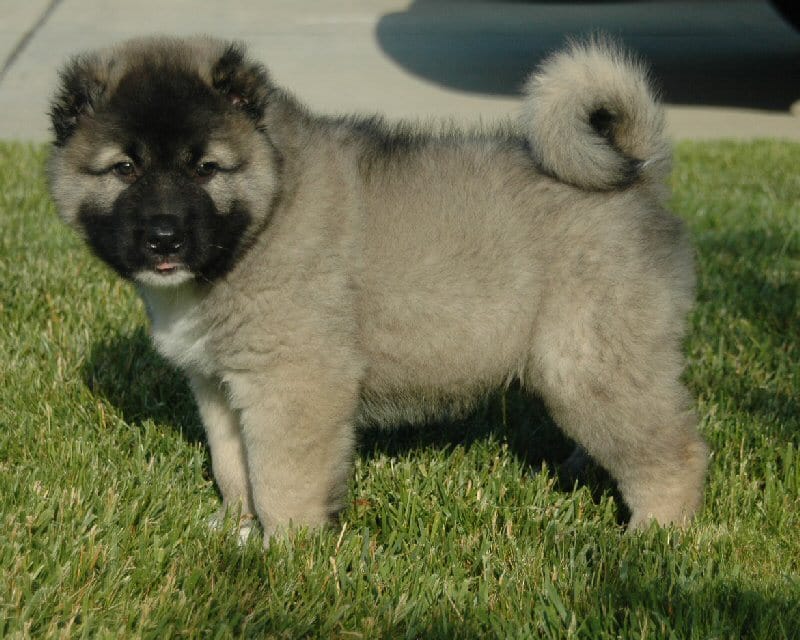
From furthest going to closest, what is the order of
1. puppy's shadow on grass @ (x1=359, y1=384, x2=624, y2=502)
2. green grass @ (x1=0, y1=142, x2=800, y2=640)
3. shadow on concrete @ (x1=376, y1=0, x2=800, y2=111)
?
1. shadow on concrete @ (x1=376, y1=0, x2=800, y2=111)
2. puppy's shadow on grass @ (x1=359, y1=384, x2=624, y2=502)
3. green grass @ (x1=0, y1=142, x2=800, y2=640)

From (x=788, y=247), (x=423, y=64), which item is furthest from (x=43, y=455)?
(x=423, y=64)

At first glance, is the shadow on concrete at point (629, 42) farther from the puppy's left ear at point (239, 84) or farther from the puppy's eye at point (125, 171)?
the puppy's eye at point (125, 171)

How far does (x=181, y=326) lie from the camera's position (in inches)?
116

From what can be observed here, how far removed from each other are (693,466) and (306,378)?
1153 mm

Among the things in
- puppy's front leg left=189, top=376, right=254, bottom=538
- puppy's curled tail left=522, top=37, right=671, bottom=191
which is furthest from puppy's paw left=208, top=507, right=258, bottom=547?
puppy's curled tail left=522, top=37, right=671, bottom=191

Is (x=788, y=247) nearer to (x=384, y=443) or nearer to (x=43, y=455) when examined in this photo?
(x=384, y=443)

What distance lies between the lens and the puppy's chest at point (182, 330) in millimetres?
2916

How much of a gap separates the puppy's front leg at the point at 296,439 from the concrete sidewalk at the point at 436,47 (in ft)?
22.2

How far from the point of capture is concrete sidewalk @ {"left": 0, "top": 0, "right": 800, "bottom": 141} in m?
10.7

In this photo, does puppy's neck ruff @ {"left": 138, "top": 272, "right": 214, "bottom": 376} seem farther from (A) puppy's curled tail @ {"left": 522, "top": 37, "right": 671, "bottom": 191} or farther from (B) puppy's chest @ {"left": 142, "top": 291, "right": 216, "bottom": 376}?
(A) puppy's curled tail @ {"left": 522, "top": 37, "right": 671, "bottom": 191}

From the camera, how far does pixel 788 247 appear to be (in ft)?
18.6

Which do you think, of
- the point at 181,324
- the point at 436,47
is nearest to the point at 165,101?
the point at 181,324

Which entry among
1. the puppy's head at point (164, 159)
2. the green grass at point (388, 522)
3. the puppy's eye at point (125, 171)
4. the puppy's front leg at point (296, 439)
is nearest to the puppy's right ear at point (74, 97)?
the puppy's head at point (164, 159)

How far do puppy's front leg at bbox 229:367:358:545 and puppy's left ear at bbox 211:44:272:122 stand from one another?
0.73 m
